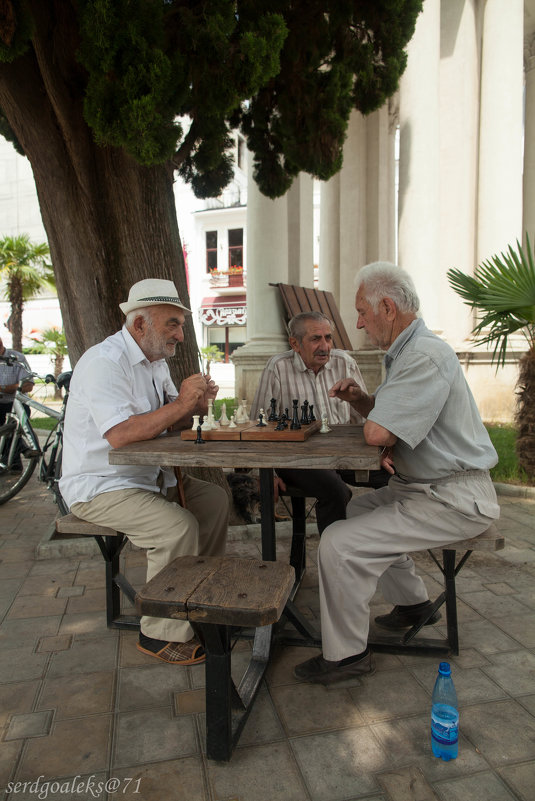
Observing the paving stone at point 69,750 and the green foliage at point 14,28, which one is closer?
the paving stone at point 69,750

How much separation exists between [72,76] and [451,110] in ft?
29.1

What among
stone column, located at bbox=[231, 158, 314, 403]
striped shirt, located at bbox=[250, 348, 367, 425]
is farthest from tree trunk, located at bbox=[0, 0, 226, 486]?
stone column, located at bbox=[231, 158, 314, 403]

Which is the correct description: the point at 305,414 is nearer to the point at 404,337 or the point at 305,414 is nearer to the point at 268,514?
the point at 268,514

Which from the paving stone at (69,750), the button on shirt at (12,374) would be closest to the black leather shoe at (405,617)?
the paving stone at (69,750)

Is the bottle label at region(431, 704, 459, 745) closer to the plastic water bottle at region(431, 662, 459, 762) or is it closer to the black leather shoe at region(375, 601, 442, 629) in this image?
the plastic water bottle at region(431, 662, 459, 762)

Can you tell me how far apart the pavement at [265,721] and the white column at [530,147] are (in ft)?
43.1

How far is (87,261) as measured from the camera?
419cm

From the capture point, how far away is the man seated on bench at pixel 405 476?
7.84ft

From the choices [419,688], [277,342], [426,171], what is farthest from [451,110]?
[419,688]

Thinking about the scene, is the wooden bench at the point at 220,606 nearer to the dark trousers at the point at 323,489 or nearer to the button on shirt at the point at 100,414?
the button on shirt at the point at 100,414

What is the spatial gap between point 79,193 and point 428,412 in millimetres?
3161

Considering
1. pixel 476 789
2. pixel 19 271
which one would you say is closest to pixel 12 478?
pixel 476 789

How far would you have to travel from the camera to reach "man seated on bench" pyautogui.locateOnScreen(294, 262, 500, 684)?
239cm

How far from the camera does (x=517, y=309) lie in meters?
5.62
